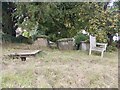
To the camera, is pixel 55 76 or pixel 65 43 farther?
pixel 65 43

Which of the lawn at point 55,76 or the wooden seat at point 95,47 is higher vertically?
the wooden seat at point 95,47

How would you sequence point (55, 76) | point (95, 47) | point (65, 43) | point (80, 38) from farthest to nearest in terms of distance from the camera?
point (80, 38), point (65, 43), point (95, 47), point (55, 76)

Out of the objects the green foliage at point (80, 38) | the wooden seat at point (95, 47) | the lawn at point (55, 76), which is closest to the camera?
the lawn at point (55, 76)

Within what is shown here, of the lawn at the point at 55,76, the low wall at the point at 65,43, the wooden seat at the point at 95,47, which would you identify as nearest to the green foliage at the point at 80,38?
the low wall at the point at 65,43

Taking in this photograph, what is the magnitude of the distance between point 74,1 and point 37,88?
3.75 metres

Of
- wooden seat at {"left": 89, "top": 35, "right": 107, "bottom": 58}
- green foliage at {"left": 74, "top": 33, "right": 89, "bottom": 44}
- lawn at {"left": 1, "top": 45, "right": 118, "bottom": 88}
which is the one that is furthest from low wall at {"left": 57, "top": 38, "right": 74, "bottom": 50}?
lawn at {"left": 1, "top": 45, "right": 118, "bottom": 88}

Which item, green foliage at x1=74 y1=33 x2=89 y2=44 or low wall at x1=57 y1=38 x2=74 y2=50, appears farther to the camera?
green foliage at x1=74 y1=33 x2=89 y2=44

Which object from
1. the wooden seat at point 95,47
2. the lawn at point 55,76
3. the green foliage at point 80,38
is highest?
the green foliage at point 80,38

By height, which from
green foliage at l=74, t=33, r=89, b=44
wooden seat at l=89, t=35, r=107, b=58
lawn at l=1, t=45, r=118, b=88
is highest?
green foliage at l=74, t=33, r=89, b=44

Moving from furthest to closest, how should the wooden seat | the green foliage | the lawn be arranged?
1. the green foliage
2. the wooden seat
3. the lawn

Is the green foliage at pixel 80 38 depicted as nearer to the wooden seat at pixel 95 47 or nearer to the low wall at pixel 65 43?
the low wall at pixel 65 43

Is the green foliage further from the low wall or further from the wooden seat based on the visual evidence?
the wooden seat

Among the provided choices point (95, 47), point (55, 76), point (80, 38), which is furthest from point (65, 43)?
point (55, 76)

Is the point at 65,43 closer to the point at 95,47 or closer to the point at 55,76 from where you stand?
the point at 95,47
